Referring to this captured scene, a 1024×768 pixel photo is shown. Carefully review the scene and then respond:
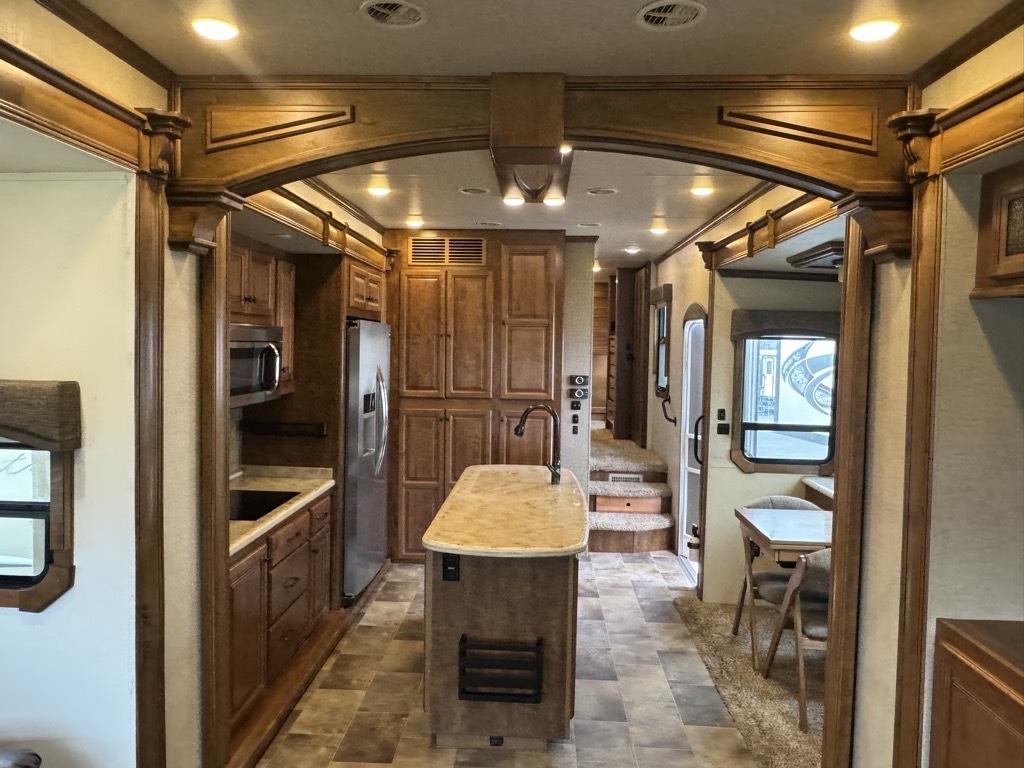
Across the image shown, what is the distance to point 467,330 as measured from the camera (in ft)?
17.4

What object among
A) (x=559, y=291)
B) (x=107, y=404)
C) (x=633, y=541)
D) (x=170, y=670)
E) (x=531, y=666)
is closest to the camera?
(x=107, y=404)

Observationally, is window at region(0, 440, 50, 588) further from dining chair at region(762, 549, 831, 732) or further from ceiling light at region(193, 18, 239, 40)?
dining chair at region(762, 549, 831, 732)

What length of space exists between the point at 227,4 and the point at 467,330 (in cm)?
366

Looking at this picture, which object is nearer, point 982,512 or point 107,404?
point 982,512

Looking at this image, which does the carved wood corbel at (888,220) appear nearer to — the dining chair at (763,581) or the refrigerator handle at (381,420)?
the dining chair at (763,581)

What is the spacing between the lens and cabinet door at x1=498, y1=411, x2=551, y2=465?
17.3 ft

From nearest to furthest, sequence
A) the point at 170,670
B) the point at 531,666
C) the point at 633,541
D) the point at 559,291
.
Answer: the point at 170,670 → the point at 531,666 → the point at 559,291 → the point at 633,541

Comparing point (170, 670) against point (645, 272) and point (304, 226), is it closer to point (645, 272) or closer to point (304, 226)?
point (304, 226)

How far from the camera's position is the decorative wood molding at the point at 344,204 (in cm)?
362

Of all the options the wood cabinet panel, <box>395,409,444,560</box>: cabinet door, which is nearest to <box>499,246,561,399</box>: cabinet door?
the wood cabinet panel

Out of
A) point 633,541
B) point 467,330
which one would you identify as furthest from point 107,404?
point 633,541

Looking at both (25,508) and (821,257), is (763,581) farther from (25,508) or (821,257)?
(25,508)

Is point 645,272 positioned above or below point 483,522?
above

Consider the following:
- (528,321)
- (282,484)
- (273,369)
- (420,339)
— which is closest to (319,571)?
(282,484)
